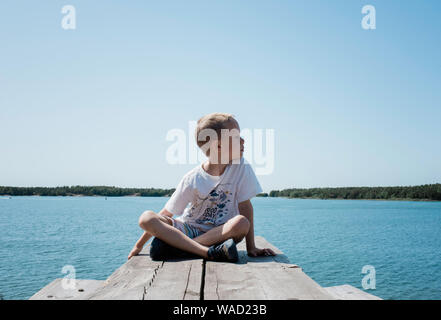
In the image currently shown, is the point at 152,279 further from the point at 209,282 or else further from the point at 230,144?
the point at 230,144

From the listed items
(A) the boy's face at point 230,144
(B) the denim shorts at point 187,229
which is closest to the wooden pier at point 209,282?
(B) the denim shorts at point 187,229

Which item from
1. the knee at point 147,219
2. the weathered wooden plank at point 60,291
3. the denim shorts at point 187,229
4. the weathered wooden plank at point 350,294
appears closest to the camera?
the knee at point 147,219

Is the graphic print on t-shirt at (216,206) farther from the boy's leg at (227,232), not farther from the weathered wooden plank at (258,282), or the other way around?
the weathered wooden plank at (258,282)

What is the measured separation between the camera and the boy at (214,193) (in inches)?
138

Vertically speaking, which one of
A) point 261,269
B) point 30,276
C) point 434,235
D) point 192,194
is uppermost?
point 192,194

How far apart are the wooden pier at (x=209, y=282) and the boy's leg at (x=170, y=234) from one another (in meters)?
0.13

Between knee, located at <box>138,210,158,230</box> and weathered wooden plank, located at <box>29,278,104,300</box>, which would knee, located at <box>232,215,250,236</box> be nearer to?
knee, located at <box>138,210,158,230</box>

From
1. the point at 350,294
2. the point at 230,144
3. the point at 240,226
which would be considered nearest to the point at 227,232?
the point at 240,226

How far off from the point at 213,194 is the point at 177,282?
4.73 ft

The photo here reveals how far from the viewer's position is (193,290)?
2.13 metres
